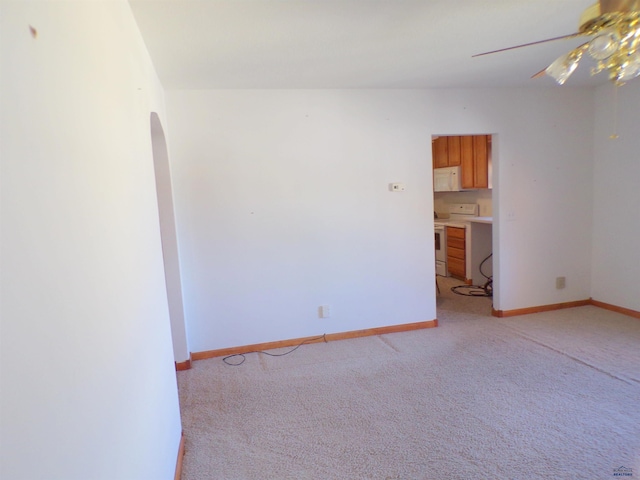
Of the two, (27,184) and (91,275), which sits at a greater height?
(27,184)

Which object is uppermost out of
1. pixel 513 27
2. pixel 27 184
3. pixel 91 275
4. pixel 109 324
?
pixel 513 27

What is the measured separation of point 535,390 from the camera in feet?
7.85

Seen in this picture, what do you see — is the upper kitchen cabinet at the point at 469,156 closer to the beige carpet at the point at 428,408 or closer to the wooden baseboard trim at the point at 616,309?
the wooden baseboard trim at the point at 616,309

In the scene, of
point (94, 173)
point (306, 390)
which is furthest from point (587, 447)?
point (94, 173)

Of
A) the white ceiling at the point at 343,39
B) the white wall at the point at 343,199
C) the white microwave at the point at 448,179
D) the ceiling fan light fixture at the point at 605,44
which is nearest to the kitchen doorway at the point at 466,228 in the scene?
the white microwave at the point at 448,179

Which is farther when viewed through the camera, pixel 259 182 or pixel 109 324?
pixel 259 182

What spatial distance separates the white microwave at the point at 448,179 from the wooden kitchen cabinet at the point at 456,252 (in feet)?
2.09

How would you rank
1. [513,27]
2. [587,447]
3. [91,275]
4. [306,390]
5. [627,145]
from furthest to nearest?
1. [627,145]
2. [306,390]
3. [513,27]
4. [587,447]
5. [91,275]

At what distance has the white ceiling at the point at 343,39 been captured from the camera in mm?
1812

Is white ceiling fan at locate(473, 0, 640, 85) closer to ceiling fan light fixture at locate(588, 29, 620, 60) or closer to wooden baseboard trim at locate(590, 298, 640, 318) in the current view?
ceiling fan light fixture at locate(588, 29, 620, 60)

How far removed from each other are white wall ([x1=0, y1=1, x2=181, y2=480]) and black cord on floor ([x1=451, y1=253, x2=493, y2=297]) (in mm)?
4296

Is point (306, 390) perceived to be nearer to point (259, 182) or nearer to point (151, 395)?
point (151, 395)

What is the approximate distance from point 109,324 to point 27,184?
480 mm

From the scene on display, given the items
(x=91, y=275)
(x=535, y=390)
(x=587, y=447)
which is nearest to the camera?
(x=91, y=275)
